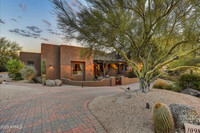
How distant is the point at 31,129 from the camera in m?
2.67

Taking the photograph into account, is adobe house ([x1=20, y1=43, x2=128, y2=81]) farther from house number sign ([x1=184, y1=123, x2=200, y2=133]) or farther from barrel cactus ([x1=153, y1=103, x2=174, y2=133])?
house number sign ([x1=184, y1=123, x2=200, y2=133])

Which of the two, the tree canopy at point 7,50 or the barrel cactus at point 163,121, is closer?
the barrel cactus at point 163,121

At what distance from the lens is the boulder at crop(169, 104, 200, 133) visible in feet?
A: 7.21

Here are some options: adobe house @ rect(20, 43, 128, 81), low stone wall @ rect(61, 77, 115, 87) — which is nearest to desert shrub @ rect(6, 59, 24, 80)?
adobe house @ rect(20, 43, 128, 81)

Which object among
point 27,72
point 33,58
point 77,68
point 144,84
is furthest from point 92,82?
point 33,58

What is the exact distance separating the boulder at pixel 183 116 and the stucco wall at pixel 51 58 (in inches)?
517

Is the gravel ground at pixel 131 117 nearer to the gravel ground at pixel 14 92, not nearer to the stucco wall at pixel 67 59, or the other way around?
the gravel ground at pixel 14 92

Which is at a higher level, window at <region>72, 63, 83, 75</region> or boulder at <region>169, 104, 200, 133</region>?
window at <region>72, 63, 83, 75</region>

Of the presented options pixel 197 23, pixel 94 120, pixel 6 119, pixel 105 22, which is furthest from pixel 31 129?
pixel 197 23

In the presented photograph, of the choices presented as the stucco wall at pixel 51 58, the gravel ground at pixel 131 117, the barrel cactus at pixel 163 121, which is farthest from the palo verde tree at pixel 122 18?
the stucco wall at pixel 51 58

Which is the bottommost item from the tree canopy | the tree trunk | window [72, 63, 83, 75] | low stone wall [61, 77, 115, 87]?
low stone wall [61, 77, 115, 87]

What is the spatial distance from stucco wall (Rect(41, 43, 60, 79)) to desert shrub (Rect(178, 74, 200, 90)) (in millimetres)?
13244

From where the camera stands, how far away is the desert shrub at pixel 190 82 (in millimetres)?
5821

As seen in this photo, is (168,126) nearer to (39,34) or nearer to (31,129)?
(31,129)
